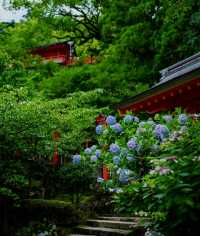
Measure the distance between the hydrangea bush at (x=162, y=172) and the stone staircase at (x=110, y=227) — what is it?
2.09 m

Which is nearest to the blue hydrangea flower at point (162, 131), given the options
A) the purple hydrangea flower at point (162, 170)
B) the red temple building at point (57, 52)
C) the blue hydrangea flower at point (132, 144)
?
the blue hydrangea flower at point (132, 144)

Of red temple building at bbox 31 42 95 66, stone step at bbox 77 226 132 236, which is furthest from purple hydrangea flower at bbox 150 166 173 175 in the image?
red temple building at bbox 31 42 95 66

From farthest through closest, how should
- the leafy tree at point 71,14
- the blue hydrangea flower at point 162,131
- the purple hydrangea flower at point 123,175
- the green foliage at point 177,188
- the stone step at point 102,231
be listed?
the leafy tree at point 71,14
the stone step at point 102,231
the purple hydrangea flower at point 123,175
the blue hydrangea flower at point 162,131
the green foliage at point 177,188

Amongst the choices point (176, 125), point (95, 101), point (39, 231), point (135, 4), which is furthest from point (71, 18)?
point (176, 125)

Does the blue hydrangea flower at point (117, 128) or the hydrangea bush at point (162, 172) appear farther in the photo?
the blue hydrangea flower at point (117, 128)

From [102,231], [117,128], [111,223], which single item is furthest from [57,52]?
[117,128]

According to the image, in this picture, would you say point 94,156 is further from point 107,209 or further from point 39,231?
point 107,209

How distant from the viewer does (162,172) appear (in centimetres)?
530

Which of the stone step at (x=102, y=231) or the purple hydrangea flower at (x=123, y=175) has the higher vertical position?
the purple hydrangea flower at (x=123, y=175)

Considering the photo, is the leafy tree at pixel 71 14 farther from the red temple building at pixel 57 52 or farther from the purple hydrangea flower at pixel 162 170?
the purple hydrangea flower at pixel 162 170

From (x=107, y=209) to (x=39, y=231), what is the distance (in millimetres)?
2832

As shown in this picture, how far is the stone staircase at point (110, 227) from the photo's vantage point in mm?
11312

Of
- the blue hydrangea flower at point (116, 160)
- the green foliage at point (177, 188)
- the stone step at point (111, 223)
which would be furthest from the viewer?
the stone step at point (111, 223)

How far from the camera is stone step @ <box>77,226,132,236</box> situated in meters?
11.6
